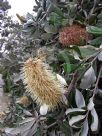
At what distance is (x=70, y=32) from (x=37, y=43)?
19.7 inches

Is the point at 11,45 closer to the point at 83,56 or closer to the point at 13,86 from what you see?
the point at 13,86

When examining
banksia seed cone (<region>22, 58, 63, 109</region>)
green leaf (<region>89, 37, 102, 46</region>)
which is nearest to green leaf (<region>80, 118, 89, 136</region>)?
banksia seed cone (<region>22, 58, 63, 109</region>)

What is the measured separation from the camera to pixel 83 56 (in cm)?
107

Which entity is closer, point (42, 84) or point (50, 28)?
point (42, 84)

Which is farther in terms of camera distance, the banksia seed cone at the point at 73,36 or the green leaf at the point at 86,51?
the banksia seed cone at the point at 73,36

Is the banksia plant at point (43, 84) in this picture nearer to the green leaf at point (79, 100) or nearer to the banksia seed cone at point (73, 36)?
the green leaf at point (79, 100)

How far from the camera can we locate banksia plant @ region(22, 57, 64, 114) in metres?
1.07

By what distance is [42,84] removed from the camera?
106 centimetres

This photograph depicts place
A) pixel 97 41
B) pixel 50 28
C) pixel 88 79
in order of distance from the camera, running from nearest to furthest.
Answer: pixel 88 79 < pixel 97 41 < pixel 50 28


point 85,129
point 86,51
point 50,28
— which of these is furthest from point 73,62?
point 50,28

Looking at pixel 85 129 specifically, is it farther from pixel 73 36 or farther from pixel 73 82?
pixel 73 36

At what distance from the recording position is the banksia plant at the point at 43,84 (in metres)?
1.07

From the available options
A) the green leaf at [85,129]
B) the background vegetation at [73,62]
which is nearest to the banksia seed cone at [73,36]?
the background vegetation at [73,62]

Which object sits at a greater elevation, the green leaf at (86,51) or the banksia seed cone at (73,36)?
the banksia seed cone at (73,36)
